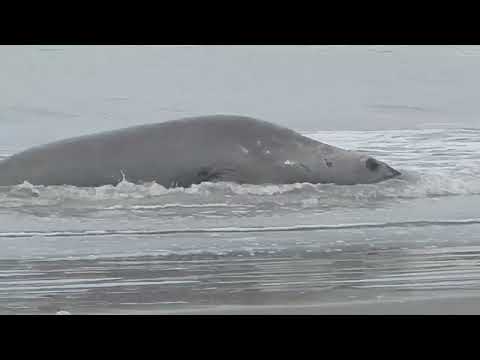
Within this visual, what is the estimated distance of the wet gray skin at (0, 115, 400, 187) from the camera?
11328 millimetres

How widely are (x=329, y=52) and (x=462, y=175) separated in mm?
10632

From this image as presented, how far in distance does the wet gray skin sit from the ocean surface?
176 mm

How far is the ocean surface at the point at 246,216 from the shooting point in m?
8.16

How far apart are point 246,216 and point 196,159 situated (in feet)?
4.22

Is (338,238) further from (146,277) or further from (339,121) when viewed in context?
(339,121)

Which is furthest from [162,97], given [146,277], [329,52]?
[146,277]

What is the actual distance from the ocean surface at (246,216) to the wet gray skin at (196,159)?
176mm

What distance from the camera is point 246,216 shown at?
407 inches

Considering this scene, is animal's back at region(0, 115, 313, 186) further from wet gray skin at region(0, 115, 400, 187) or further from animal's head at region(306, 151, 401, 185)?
animal's head at region(306, 151, 401, 185)

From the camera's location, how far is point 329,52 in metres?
22.4

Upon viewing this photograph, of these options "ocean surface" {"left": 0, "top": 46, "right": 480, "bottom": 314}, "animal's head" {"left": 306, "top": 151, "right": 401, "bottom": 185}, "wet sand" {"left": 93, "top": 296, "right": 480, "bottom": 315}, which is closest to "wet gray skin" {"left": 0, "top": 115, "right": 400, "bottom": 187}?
"animal's head" {"left": 306, "top": 151, "right": 401, "bottom": 185}

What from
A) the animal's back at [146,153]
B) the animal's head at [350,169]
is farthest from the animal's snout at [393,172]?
the animal's back at [146,153]

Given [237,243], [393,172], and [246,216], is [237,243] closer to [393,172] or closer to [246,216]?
[246,216]

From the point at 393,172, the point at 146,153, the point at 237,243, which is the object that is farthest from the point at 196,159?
the point at 393,172
